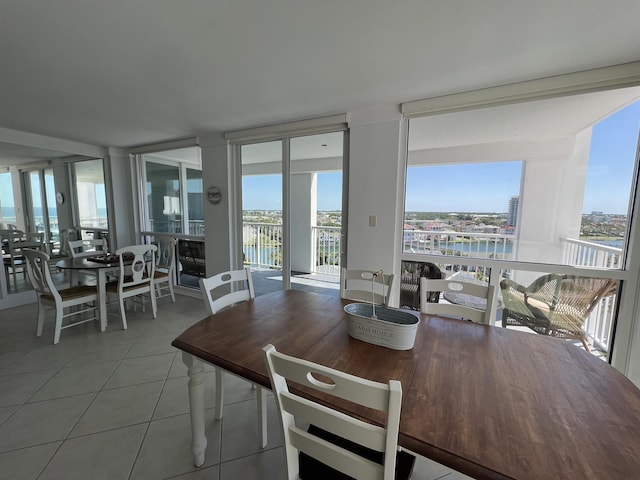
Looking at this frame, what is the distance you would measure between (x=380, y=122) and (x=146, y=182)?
4062 mm

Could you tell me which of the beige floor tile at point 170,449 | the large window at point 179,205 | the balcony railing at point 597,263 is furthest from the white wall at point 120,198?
the balcony railing at point 597,263

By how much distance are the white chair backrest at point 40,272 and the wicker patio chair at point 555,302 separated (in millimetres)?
4379

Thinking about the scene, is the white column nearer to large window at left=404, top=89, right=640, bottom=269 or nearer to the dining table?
large window at left=404, top=89, right=640, bottom=269

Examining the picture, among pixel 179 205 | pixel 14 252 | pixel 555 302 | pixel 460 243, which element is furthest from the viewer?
pixel 179 205

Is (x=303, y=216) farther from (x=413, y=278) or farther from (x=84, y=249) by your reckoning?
(x=84, y=249)

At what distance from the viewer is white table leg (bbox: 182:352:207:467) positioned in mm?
1338

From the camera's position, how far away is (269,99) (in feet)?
8.30

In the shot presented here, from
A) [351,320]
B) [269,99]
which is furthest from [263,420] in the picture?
[269,99]

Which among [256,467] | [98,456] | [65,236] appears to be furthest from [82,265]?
[256,467]

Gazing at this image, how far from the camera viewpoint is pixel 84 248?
445cm

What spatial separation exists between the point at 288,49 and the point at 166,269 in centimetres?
386

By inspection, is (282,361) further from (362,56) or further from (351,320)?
(362,56)

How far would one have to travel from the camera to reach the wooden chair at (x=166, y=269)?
383 cm

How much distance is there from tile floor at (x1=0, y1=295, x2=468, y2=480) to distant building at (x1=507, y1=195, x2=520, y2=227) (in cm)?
204
